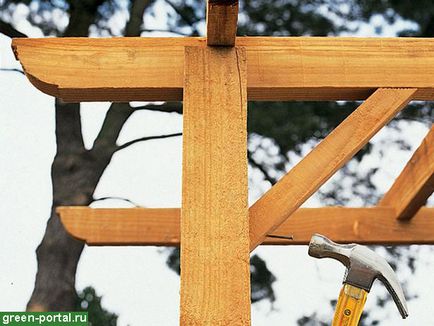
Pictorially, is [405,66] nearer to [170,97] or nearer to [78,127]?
[170,97]

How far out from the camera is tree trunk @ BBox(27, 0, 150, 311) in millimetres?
4691

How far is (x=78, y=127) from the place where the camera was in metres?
5.15

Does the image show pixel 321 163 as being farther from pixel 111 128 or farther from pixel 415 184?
pixel 111 128

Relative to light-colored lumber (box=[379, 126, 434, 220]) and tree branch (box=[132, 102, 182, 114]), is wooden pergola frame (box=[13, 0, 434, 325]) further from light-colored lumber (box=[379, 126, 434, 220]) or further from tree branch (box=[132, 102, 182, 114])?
tree branch (box=[132, 102, 182, 114])

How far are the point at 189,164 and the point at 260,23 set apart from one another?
3.30 m

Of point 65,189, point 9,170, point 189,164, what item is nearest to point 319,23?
point 65,189

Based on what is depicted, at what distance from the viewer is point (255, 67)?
1.92m

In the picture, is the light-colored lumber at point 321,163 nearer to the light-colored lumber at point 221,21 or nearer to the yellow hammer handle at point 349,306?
the yellow hammer handle at point 349,306

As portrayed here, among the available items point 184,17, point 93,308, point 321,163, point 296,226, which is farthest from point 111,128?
point 321,163

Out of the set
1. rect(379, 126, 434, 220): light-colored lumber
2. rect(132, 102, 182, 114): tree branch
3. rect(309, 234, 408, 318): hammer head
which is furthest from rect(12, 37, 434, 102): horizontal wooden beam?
rect(132, 102, 182, 114): tree branch

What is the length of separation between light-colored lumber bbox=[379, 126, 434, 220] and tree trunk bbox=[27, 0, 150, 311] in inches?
89.1

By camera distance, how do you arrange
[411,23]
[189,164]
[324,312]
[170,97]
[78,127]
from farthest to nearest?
[324,312] → [78,127] → [411,23] → [170,97] → [189,164]

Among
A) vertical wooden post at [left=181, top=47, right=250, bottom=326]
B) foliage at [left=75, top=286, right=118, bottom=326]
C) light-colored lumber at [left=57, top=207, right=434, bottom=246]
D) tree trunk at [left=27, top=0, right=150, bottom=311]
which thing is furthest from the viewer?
foliage at [left=75, top=286, right=118, bottom=326]

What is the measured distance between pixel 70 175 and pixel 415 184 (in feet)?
8.67
